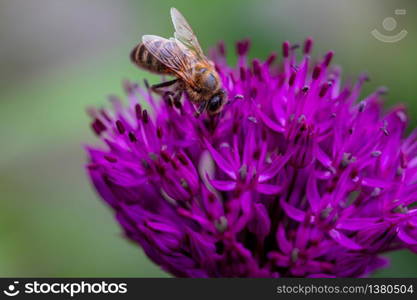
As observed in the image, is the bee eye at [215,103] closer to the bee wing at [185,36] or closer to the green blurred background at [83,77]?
the bee wing at [185,36]

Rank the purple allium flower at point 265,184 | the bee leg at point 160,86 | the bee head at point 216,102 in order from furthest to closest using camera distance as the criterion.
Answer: the bee leg at point 160,86 < the bee head at point 216,102 < the purple allium flower at point 265,184

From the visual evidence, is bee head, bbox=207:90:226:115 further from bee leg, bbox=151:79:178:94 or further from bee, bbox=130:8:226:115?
bee leg, bbox=151:79:178:94

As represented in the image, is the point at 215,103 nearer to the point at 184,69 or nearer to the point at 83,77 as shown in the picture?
the point at 184,69

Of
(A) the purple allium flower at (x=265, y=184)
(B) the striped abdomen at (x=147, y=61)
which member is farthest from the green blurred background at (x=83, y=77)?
(A) the purple allium flower at (x=265, y=184)

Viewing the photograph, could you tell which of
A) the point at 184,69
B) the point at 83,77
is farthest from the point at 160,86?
the point at 83,77

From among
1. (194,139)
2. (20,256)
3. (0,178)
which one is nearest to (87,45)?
(0,178)

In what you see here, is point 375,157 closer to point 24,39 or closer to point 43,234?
point 43,234

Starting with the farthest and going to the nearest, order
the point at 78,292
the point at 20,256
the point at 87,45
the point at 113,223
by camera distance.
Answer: the point at 87,45 < the point at 113,223 < the point at 20,256 < the point at 78,292
